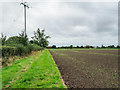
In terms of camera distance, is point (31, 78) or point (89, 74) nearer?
point (31, 78)

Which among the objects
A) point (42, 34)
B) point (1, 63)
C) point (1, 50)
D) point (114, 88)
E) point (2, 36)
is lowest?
point (114, 88)

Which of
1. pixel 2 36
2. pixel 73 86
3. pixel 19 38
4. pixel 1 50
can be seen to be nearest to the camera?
pixel 73 86

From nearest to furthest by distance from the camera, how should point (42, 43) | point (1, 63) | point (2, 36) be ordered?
point (1, 63) → point (2, 36) → point (42, 43)

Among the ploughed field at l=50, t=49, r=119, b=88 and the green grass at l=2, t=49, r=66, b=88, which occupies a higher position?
the green grass at l=2, t=49, r=66, b=88

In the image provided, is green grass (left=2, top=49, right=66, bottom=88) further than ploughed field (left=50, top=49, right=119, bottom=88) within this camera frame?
No

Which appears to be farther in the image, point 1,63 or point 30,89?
point 1,63

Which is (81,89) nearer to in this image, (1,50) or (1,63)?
(1,63)

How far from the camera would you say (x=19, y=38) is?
49.5 feet

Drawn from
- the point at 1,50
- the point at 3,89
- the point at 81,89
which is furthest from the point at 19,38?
the point at 81,89

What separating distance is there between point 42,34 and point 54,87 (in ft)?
127

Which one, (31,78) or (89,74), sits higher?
(31,78)

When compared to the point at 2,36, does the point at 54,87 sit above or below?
below

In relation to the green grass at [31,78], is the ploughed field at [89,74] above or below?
below

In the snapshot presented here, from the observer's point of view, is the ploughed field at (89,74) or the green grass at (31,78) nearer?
the green grass at (31,78)
